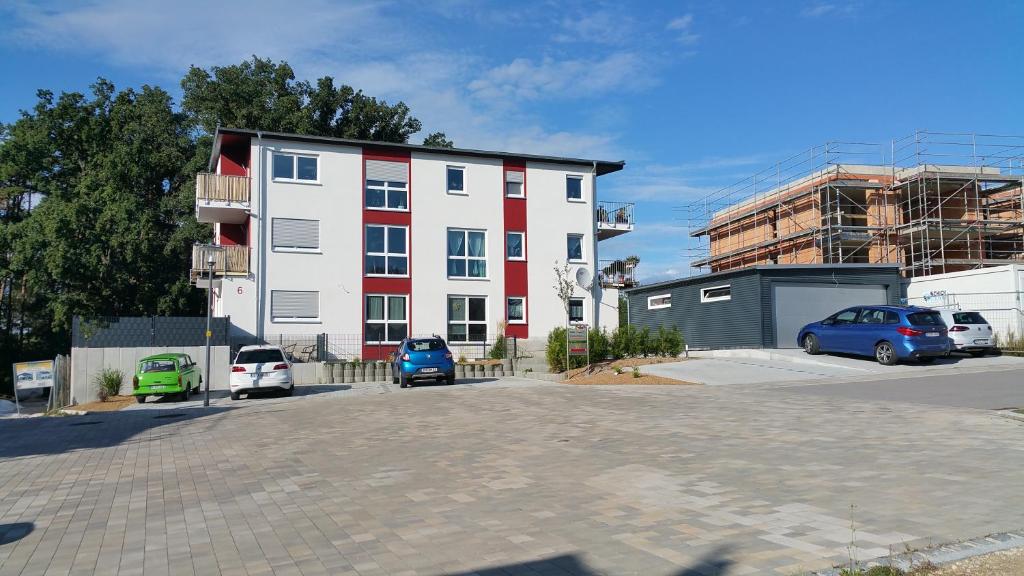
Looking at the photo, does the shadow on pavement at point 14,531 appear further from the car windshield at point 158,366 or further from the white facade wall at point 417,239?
the white facade wall at point 417,239

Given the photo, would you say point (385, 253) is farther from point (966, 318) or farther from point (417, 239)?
point (966, 318)

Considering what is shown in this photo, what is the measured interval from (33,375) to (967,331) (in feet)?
92.6

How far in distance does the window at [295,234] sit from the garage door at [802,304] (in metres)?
18.5

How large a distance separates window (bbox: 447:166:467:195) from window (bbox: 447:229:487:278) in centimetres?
199

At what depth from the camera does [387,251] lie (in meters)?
32.5

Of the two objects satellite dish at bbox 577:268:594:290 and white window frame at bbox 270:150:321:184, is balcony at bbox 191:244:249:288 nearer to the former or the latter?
white window frame at bbox 270:150:321:184

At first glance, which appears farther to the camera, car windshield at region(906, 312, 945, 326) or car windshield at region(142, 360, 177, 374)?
car windshield at region(142, 360, 177, 374)

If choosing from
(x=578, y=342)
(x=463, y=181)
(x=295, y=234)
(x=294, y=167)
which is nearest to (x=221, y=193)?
(x=294, y=167)

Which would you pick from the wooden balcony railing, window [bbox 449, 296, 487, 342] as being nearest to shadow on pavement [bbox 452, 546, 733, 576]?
window [bbox 449, 296, 487, 342]

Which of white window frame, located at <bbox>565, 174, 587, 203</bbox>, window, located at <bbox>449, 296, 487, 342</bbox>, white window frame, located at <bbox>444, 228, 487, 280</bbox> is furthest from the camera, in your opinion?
white window frame, located at <bbox>565, 174, 587, 203</bbox>

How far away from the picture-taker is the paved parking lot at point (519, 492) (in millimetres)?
5273

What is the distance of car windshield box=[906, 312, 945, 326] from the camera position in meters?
21.6

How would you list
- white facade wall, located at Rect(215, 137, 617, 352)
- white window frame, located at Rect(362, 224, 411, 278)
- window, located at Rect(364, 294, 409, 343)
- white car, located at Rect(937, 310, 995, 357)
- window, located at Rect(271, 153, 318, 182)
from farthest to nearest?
1. white window frame, located at Rect(362, 224, 411, 278)
2. window, located at Rect(364, 294, 409, 343)
3. window, located at Rect(271, 153, 318, 182)
4. white facade wall, located at Rect(215, 137, 617, 352)
5. white car, located at Rect(937, 310, 995, 357)

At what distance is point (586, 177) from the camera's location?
36.5 meters
